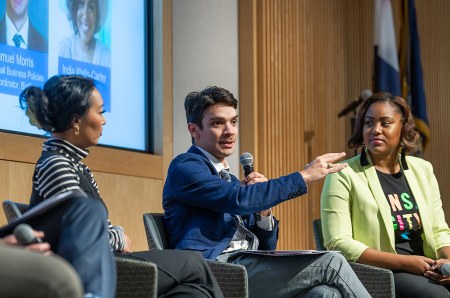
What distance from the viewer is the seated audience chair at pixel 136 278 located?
287 centimetres

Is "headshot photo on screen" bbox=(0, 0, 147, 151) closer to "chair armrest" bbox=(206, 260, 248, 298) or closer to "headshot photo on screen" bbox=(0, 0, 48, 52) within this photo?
"headshot photo on screen" bbox=(0, 0, 48, 52)

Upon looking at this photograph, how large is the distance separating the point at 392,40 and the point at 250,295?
14.1 ft

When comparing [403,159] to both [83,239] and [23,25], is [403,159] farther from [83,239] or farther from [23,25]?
[83,239]

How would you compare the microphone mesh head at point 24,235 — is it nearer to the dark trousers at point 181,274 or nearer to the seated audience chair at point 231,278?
the dark trousers at point 181,274

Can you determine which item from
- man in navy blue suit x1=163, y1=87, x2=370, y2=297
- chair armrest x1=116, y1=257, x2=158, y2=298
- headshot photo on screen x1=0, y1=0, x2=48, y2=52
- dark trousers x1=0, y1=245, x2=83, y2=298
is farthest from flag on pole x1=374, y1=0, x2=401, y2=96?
dark trousers x1=0, y1=245, x2=83, y2=298

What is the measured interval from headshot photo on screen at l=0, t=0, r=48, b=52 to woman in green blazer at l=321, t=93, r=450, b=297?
5.32ft

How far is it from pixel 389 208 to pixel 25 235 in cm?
215

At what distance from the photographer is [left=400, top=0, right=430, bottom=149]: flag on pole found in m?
7.57

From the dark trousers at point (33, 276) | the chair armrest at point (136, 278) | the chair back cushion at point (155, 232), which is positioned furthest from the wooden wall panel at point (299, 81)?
the dark trousers at point (33, 276)

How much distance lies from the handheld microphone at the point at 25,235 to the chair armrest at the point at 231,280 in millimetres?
1012

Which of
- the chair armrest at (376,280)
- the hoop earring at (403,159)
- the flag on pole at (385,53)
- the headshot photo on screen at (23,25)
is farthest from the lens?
the flag on pole at (385,53)

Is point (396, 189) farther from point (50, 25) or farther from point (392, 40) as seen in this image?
point (392, 40)

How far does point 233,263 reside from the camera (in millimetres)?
3451

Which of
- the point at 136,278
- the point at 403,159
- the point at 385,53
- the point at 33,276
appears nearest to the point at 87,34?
the point at 403,159
